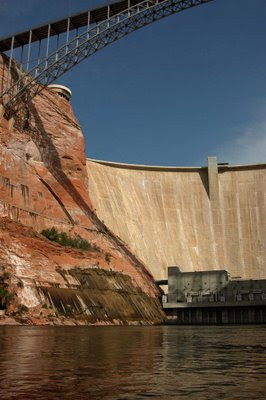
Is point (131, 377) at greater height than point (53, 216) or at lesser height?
lesser

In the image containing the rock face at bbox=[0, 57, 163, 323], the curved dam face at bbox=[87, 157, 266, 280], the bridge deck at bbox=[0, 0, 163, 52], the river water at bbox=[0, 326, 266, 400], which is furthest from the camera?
the curved dam face at bbox=[87, 157, 266, 280]

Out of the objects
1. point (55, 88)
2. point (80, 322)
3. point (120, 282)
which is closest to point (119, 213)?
point (55, 88)

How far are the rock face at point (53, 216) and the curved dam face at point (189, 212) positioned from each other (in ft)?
44.9

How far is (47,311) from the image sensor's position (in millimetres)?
33594

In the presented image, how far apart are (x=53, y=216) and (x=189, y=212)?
34918 millimetres

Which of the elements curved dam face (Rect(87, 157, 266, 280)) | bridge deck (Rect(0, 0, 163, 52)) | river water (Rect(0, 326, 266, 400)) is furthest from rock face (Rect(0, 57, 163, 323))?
river water (Rect(0, 326, 266, 400))

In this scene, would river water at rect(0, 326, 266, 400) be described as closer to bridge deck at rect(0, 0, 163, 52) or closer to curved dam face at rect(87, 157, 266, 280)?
bridge deck at rect(0, 0, 163, 52)

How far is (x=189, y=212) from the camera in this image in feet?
263

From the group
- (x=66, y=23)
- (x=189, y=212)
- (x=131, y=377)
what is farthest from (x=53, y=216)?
(x=131, y=377)

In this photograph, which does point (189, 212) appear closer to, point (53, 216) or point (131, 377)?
point (53, 216)

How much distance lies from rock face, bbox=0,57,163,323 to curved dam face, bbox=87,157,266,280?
13.7 metres

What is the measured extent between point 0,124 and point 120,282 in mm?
20209

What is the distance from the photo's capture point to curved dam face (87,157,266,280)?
2857 inches

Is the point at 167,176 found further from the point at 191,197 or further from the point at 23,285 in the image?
the point at 23,285
